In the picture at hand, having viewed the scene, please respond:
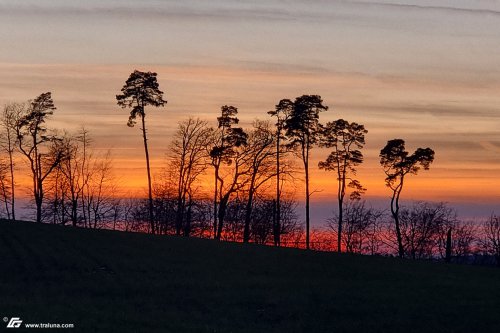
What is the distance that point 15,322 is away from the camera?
24.6 m

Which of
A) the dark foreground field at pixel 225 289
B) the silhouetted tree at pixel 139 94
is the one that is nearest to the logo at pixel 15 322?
the dark foreground field at pixel 225 289

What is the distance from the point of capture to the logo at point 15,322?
78.8 feet

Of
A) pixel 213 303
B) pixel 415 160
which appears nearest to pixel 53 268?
pixel 213 303

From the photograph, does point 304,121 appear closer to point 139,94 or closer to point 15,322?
point 139,94

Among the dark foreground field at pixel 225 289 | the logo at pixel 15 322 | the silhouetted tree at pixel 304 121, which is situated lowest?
the logo at pixel 15 322

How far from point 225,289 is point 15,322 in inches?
802

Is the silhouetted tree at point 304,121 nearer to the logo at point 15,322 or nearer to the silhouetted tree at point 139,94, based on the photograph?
the silhouetted tree at point 139,94

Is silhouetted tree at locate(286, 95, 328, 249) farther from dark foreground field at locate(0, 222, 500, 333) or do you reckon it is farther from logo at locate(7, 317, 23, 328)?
logo at locate(7, 317, 23, 328)

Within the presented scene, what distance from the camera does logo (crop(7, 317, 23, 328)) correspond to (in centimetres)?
2402

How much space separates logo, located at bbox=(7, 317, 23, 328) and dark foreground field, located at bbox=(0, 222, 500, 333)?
26.2 inches

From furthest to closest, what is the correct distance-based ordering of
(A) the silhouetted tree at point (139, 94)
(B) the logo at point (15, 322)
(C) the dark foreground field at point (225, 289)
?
1. (A) the silhouetted tree at point (139, 94)
2. (C) the dark foreground field at point (225, 289)
3. (B) the logo at point (15, 322)

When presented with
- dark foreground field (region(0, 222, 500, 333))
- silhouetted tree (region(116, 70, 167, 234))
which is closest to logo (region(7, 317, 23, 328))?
dark foreground field (region(0, 222, 500, 333))

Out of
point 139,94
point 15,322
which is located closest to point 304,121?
point 139,94

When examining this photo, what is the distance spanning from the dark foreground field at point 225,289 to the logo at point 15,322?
665 millimetres
